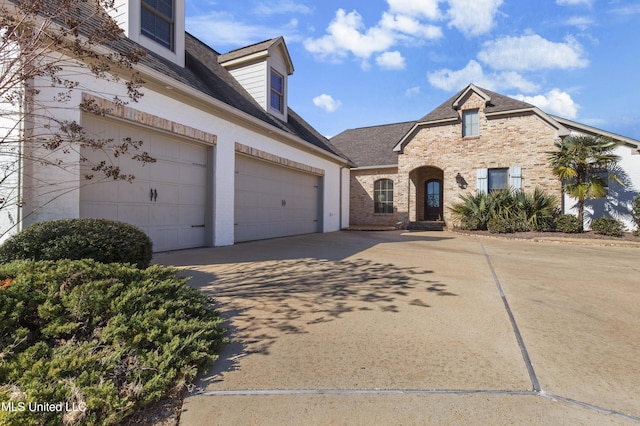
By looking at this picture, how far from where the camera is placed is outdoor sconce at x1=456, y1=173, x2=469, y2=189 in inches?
633

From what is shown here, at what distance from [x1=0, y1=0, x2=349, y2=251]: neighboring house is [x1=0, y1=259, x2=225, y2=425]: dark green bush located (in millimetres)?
2629

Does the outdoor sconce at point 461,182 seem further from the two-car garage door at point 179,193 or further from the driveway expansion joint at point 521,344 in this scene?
the driveway expansion joint at point 521,344

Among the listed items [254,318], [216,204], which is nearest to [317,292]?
[254,318]

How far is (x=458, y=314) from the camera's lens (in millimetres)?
3777

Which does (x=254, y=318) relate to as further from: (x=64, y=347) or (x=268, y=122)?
(x=268, y=122)

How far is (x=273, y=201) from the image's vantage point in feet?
37.3

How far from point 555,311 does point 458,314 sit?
1.21m

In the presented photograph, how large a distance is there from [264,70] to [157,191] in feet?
20.4

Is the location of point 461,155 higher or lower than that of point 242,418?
higher

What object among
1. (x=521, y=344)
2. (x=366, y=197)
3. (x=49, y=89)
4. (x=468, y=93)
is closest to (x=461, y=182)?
(x=468, y=93)

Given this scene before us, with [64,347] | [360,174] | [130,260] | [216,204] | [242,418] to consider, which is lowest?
[242,418]

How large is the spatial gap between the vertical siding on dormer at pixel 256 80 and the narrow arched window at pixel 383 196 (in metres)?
10.1

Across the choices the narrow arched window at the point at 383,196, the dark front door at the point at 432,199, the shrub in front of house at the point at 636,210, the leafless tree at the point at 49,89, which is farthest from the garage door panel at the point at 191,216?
the shrub in front of house at the point at 636,210

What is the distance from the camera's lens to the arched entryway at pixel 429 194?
18656 mm
